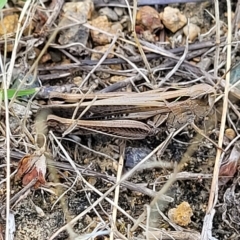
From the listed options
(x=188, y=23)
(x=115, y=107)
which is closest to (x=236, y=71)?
(x=188, y=23)

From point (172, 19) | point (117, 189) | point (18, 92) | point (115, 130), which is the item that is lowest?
point (117, 189)

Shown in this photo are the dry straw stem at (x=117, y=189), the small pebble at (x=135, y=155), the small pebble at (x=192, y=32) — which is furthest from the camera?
the small pebble at (x=192, y=32)

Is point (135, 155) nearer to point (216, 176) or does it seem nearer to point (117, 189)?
point (117, 189)

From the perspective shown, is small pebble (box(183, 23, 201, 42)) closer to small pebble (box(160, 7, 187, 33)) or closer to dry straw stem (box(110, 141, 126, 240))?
small pebble (box(160, 7, 187, 33))

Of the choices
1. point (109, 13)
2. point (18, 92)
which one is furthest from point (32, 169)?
point (109, 13)

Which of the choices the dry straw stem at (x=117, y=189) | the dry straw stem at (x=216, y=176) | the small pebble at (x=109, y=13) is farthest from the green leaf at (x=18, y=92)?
the dry straw stem at (x=216, y=176)

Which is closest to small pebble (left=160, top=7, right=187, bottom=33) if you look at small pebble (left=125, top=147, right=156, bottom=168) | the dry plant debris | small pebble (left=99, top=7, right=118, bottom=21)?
the dry plant debris

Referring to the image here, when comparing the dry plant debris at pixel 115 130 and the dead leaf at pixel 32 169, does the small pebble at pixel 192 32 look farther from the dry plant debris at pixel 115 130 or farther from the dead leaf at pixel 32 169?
the dead leaf at pixel 32 169

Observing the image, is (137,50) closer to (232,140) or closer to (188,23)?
(188,23)

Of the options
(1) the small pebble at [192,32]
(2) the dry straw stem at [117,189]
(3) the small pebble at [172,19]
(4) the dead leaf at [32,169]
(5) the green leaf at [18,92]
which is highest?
(3) the small pebble at [172,19]
